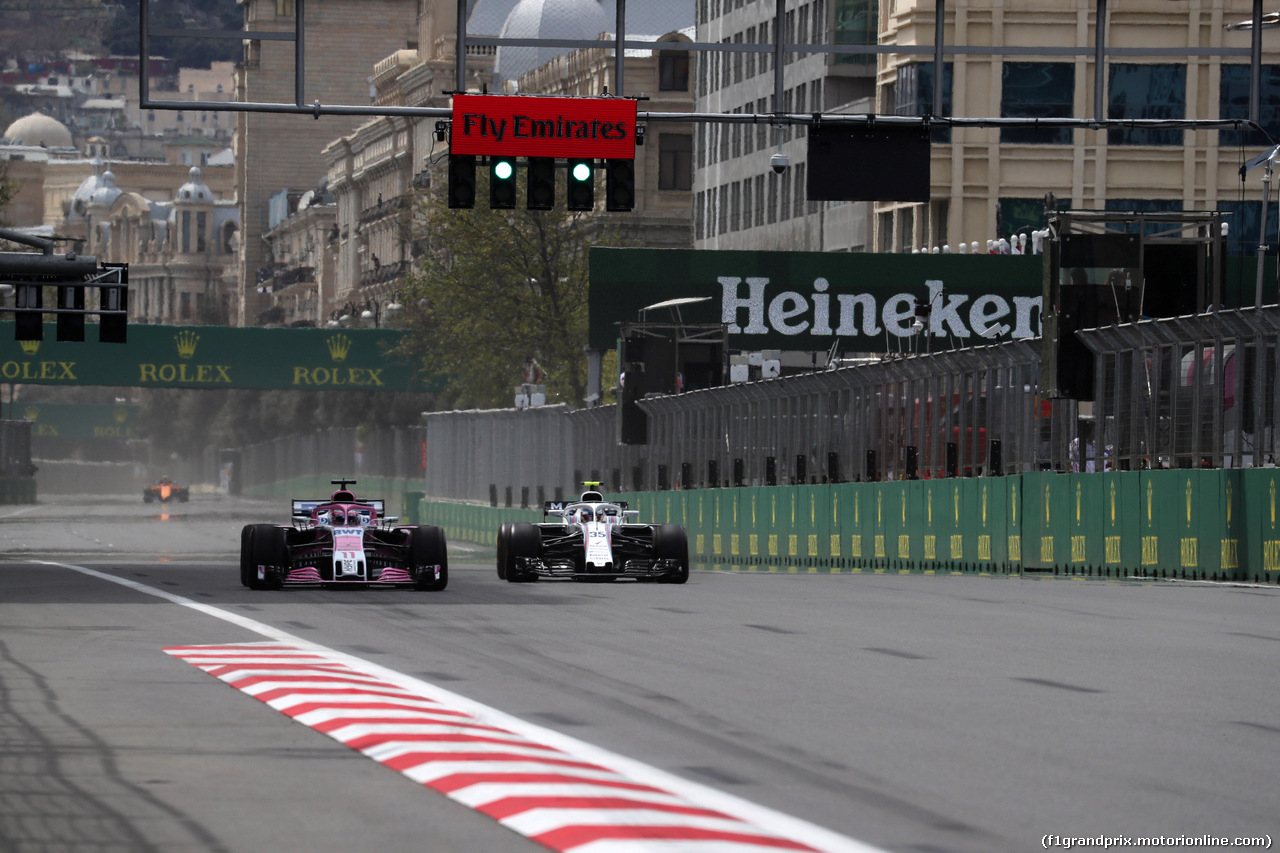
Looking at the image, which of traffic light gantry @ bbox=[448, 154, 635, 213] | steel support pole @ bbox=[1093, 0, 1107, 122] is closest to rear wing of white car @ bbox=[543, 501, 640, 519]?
traffic light gantry @ bbox=[448, 154, 635, 213]

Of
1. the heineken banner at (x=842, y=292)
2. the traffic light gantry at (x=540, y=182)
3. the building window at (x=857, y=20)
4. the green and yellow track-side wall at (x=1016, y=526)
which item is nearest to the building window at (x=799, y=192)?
the building window at (x=857, y=20)

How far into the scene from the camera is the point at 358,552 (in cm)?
2422

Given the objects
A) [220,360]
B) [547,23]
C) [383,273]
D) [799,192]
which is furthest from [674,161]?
[383,273]

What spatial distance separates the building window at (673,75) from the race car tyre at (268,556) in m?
81.7

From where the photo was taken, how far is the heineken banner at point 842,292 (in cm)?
5528

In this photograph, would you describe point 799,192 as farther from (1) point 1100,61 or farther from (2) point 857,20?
(1) point 1100,61

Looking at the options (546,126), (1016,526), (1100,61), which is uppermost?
(1100,61)

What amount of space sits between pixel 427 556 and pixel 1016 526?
9098 mm

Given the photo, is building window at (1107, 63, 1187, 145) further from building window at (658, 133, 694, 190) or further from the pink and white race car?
the pink and white race car

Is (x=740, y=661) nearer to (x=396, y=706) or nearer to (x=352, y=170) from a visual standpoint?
(x=396, y=706)

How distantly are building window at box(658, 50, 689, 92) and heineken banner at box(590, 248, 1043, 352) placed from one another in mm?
49717

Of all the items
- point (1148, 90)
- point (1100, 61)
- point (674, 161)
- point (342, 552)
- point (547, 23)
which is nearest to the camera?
point (342, 552)

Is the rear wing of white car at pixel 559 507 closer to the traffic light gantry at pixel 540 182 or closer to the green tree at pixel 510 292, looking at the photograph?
the traffic light gantry at pixel 540 182

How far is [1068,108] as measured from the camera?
7525cm
